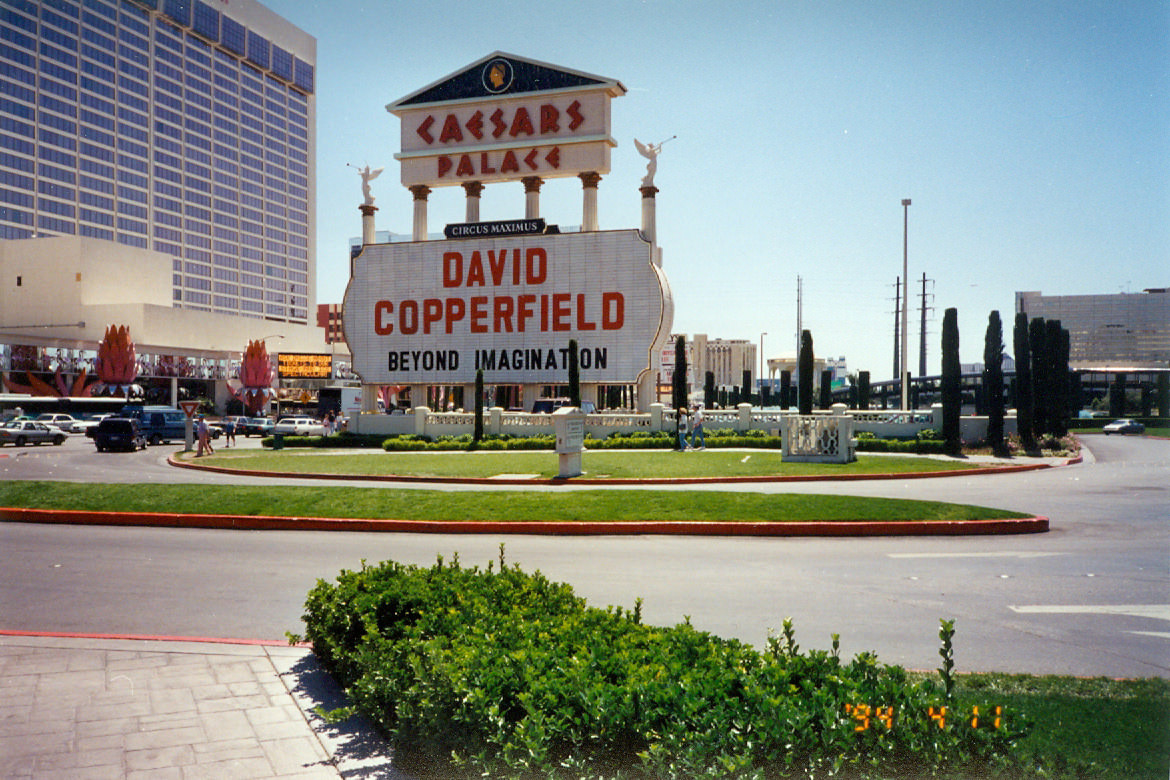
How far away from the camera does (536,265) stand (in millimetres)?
47938

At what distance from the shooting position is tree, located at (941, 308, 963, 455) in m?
31.3

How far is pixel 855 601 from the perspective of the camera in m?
8.78

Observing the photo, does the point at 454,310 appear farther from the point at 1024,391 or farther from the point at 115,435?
the point at 1024,391

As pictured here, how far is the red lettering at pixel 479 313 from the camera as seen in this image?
49.0m

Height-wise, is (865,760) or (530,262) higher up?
(530,262)

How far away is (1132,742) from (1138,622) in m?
4.14

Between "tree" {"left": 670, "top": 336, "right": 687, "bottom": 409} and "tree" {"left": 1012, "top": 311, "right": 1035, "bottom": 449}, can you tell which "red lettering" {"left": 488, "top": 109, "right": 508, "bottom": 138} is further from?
"tree" {"left": 1012, "top": 311, "right": 1035, "bottom": 449}

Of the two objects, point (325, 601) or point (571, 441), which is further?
point (571, 441)

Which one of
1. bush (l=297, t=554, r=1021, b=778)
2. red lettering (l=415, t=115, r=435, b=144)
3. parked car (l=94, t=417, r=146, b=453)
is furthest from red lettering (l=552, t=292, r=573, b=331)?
bush (l=297, t=554, r=1021, b=778)

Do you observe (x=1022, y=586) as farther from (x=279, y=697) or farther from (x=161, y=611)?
(x=161, y=611)

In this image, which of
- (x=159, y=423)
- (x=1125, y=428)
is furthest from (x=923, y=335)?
(x=159, y=423)

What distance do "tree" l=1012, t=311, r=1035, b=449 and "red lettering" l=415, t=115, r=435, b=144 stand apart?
33.6 m

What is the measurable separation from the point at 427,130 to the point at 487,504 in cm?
3946

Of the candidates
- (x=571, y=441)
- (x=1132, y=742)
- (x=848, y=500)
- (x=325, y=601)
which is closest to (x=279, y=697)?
(x=325, y=601)
